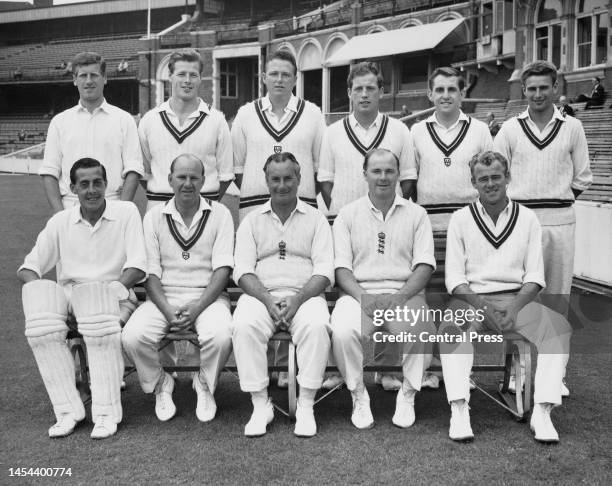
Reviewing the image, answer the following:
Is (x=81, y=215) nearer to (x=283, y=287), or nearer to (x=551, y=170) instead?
(x=283, y=287)

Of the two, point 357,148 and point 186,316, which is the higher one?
point 357,148

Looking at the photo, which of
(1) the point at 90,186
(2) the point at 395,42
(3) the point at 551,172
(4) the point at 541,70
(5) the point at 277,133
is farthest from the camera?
(2) the point at 395,42

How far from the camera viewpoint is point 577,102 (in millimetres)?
20797

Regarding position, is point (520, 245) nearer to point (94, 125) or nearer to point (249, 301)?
point (249, 301)

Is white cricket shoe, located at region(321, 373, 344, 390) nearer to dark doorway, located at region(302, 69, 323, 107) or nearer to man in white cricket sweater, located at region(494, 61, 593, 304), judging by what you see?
man in white cricket sweater, located at region(494, 61, 593, 304)

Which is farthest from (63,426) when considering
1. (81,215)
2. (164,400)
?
(81,215)

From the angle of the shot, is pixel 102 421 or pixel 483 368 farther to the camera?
pixel 483 368

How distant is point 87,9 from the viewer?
2122 inches

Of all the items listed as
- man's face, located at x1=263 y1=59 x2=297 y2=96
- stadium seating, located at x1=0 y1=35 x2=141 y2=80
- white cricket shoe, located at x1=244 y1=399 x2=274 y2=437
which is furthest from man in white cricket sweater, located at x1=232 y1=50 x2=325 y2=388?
stadium seating, located at x1=0 y1=35 x2=141 y2=80

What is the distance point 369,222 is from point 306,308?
72 centimetres

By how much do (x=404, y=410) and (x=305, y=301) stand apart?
89 cm

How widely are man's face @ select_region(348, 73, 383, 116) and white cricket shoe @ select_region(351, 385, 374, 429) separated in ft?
6.45

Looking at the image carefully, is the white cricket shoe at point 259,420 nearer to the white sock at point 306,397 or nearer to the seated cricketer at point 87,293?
the white sock at point 306,397

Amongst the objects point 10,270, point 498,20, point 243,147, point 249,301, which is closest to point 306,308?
point 249,301
